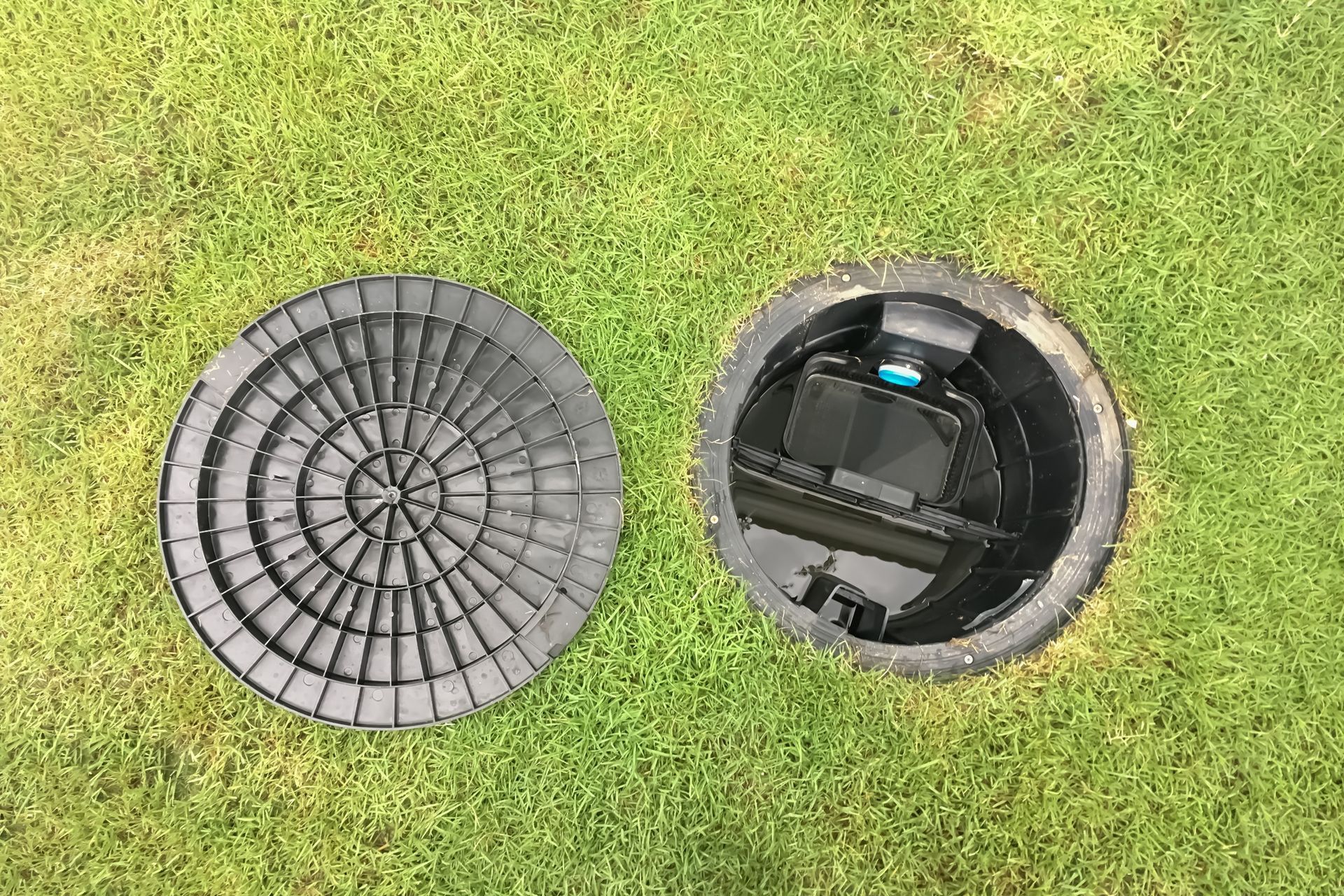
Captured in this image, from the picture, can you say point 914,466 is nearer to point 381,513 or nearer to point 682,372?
point 682,372

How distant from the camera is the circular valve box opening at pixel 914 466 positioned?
1488 millimetres

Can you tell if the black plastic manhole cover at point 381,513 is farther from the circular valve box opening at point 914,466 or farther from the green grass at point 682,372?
the circular valve box opening at point 914,466

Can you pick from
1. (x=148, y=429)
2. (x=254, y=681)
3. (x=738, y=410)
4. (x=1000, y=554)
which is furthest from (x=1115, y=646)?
(x=148, y=429)

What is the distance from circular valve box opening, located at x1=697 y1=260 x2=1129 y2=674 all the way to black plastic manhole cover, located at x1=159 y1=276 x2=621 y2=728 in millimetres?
337

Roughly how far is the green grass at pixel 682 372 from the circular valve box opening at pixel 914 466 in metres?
0.07

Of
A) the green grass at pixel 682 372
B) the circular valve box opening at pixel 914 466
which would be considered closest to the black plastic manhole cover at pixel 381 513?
the green grass at pixel 682 372

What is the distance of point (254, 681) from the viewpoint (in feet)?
4.61

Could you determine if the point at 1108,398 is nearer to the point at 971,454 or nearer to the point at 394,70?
the point at 971,454

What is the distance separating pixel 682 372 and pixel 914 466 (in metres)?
0.63

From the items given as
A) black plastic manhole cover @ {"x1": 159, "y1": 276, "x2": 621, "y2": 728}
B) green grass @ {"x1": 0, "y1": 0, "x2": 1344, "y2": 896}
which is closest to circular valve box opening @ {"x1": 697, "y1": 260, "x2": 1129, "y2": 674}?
green grass @ {"x1": 0, "y1": 0, "x2": 1344, "y2": 896}

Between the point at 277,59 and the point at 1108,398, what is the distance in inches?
77.4

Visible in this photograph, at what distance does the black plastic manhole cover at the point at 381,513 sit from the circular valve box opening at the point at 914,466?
337 millimetres

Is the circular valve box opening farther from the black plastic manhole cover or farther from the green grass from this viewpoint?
the black plastic manhole cover

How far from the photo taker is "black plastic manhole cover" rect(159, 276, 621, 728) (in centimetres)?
140
